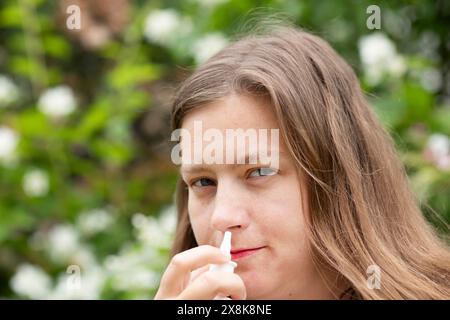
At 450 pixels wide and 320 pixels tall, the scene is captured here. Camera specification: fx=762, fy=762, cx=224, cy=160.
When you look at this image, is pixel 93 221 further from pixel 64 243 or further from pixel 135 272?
pixel 135 272

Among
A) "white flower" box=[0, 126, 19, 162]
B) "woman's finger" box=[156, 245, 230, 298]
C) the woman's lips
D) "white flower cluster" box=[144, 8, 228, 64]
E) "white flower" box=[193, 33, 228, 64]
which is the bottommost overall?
"woman's finger" box=[156, 245, 230, 298]

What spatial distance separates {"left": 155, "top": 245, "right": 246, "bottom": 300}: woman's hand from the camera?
4.39 feet

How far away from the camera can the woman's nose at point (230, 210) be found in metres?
1.46

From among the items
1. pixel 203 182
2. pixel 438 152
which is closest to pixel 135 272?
pixel 203 182

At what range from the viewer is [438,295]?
1538 millimetres

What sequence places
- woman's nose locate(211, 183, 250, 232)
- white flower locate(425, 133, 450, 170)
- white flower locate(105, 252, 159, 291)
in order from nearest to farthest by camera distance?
woman's nose locate(211, 183, 250, 232) < white flower locate(105, 252, 159, 291) < white flower locate(425, 133, 450, 170)

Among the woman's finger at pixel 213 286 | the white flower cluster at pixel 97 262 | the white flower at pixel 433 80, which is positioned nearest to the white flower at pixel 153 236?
the white flower cluster at pixel 97 262

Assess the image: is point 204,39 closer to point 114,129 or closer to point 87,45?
point 114,129

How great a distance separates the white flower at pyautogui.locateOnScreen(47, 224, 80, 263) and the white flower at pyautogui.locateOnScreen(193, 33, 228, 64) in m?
0.83

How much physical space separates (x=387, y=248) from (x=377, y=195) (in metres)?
0.13

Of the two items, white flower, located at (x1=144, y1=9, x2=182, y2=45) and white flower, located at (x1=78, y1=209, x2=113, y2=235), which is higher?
white flower, located at (x1=144, y1=9, x2=182, y2=45)

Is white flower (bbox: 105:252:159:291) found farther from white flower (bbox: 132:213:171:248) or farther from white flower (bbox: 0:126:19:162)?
white flower (bbox: 0:126:19:162)

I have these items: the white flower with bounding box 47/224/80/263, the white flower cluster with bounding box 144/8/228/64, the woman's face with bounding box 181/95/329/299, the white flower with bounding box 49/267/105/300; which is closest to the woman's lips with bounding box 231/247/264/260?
the woman's face with bounding box 181/95/329/299
